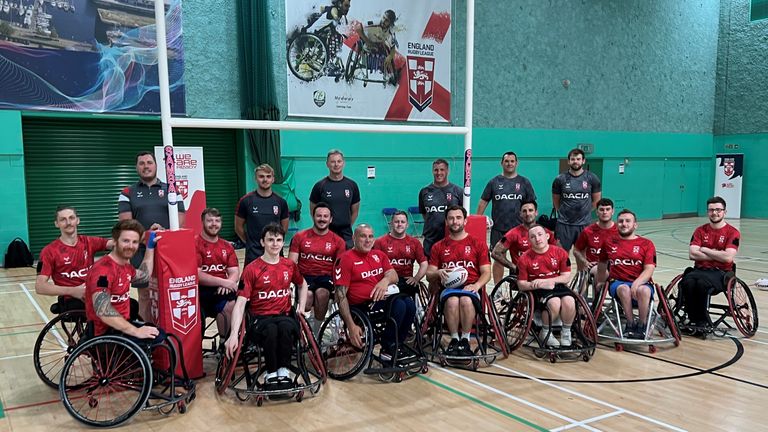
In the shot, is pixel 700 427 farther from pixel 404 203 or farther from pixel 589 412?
pixel 404 203

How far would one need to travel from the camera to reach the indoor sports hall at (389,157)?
12.8ft

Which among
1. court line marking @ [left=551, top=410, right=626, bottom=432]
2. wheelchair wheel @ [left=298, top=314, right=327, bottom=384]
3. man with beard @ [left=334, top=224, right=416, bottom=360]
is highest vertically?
man with beard @ [left=334, top=224, right=416, bottom=360]

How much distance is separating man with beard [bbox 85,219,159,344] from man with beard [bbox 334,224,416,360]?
1338 mm

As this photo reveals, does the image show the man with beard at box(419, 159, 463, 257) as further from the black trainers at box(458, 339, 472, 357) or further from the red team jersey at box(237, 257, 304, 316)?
the red team jersey at box(237, 257, 304, 316)

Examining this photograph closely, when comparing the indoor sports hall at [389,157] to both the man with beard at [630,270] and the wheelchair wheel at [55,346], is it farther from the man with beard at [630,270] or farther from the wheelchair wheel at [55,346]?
the man with beard at [630,270]

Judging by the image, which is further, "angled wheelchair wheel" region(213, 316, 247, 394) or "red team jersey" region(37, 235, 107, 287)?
"red team jersey" region(37, 235, 107, 287)

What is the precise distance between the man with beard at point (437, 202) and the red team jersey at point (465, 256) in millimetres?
744

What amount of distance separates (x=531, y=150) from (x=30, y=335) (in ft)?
39.8

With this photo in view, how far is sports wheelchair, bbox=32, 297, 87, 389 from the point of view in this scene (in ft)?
13.8

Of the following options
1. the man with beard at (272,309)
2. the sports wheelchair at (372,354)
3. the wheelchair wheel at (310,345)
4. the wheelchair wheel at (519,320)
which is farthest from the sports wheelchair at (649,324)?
the man with beard at (272,309)

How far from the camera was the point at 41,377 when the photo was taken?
4.21 meters

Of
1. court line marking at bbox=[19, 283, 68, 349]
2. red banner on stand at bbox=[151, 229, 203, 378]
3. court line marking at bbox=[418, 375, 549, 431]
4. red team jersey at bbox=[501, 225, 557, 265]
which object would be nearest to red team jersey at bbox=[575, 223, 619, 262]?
red team jersey at bbox=[501, 225, 557, 265]

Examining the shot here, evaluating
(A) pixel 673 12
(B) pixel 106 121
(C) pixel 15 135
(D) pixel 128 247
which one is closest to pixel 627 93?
(A) pixel 673 12

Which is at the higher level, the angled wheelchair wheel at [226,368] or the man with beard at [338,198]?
the man with beard at [338,198]
